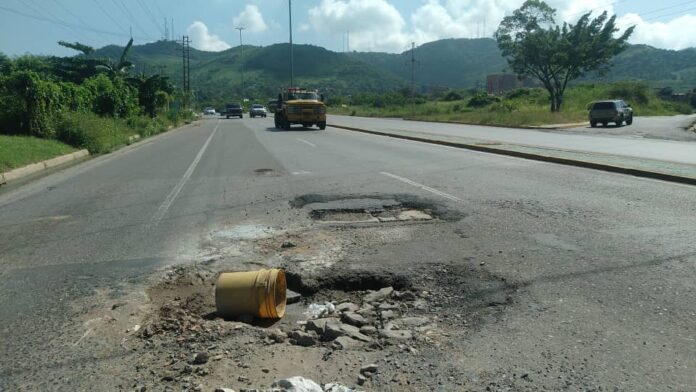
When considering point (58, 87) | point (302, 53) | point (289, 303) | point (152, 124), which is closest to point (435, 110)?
point (152, 124)

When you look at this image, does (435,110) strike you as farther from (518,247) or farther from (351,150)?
(518,247)

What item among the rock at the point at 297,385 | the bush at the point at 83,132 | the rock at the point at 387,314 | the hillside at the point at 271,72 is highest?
the hillside at the point at 271,72

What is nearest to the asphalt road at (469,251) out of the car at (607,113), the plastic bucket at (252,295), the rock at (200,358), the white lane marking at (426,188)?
the white lane marking at (426,188)

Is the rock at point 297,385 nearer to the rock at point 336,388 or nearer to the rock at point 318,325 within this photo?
the rock at point 336,388

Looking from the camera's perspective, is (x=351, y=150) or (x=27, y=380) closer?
(x=27, y=380)

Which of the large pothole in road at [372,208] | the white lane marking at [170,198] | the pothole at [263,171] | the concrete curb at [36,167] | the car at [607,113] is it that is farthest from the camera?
the car at [607,113]

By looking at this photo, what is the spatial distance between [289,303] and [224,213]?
3767 millimetres

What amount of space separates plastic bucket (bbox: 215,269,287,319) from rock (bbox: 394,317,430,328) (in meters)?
0.94

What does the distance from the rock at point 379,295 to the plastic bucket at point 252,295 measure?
0.75 metres

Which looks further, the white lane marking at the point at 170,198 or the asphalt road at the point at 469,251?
the white lane marking at the point at 170,198

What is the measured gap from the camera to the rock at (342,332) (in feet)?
13.3

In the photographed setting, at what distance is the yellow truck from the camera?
34000mm

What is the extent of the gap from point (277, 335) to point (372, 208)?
4561 millimetres

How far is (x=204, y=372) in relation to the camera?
3504 mm
